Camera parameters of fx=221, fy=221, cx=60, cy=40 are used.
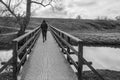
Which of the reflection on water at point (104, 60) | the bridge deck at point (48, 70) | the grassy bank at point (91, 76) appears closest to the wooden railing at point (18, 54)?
the bridge deck at point (48, 70)

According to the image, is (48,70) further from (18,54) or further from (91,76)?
(91,76)

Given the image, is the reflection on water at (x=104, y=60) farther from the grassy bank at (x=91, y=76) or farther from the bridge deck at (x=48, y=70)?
the bridge deck at (x=48, y=70)

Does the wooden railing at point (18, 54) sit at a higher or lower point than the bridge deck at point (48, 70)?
higher

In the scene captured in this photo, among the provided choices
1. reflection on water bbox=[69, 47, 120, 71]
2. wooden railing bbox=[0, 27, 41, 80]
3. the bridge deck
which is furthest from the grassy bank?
reflection on water bbox=[69, 47, 120, 71]

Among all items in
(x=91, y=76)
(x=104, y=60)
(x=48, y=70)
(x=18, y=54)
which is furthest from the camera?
(x=104, y=60)

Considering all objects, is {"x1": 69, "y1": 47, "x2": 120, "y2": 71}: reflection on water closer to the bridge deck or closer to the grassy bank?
the grassy bank

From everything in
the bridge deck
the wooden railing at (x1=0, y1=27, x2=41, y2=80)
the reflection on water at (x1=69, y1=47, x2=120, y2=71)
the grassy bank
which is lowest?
the reflection on water at (x1=69, y1=47, x2=120, y2=71)

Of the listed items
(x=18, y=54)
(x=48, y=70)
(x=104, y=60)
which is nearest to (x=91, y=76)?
(x=48, y=70)

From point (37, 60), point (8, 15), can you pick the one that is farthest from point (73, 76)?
point (8, 15)

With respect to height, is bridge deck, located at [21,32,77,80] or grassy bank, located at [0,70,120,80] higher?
bridge deck, located at [21,32,77,80]

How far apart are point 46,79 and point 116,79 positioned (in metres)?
4.06

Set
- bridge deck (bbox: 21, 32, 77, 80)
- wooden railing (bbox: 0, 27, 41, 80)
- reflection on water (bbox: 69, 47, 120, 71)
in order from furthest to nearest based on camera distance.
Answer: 1. reflection on water (bbox: 69, 47, 120, 71)
2. bridge deck (bbox: 21, 32, 77, 80)
3. wooden railing (bbox: 0, 27, 41, 80)

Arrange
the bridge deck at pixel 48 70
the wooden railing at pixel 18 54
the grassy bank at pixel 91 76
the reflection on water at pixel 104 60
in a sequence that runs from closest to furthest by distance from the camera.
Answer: the wooden railing at pixel 18 54
the bridge deck at pixel 48 70
the grassy bank at pixel 91 76
the reflection on water at pixel 104 60

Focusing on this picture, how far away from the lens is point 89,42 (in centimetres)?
3297
